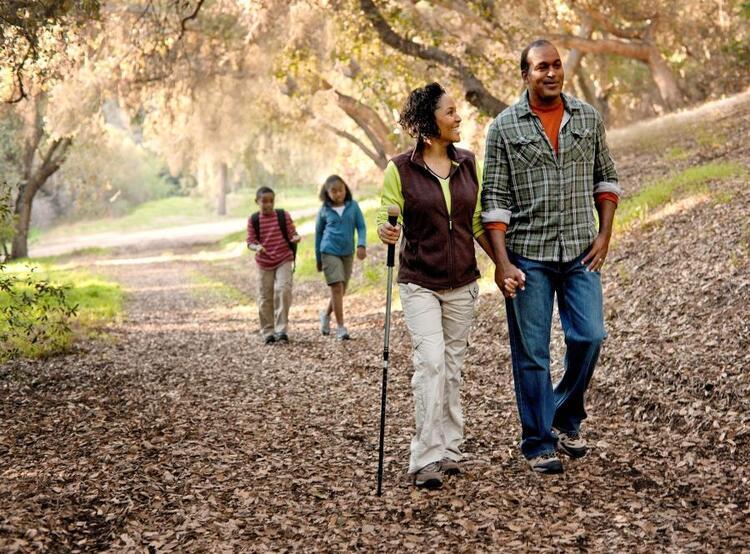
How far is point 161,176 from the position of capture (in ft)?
240

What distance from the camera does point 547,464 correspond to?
211 inches

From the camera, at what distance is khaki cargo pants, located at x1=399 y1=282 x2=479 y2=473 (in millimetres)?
5309

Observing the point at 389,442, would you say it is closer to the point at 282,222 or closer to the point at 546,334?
the point at 546,334

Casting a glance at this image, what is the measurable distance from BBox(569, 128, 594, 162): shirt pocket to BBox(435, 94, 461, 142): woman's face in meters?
0.66

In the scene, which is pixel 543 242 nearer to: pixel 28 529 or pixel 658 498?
pixel 658 498

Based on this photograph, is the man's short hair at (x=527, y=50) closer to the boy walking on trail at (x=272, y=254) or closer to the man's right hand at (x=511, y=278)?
the man's right hand at (x=511, y=278)

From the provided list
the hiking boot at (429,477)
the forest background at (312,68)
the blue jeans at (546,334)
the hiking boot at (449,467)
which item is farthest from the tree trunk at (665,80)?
the hiking boot at (429,477)

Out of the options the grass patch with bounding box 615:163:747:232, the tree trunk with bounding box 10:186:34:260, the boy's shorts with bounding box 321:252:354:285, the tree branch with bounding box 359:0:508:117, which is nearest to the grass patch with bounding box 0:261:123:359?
the boy's shorts with bounding box 321:252:354:285

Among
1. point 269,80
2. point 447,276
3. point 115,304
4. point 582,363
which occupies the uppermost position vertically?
point 269,80

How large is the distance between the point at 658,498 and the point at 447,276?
1694mm

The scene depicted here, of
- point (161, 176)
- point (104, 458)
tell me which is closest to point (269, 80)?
point (104, 458)

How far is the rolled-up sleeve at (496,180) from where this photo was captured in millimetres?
5250

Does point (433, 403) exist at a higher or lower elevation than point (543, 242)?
lower

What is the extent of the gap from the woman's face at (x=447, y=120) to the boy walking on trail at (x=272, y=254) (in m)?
6.34
